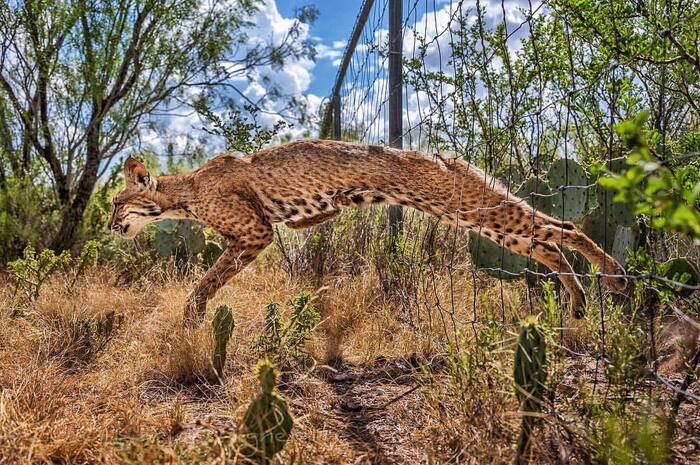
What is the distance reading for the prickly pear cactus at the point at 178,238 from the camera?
680 centimetres

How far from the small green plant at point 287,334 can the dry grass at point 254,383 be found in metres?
0.12

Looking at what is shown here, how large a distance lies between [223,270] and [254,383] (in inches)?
74.5

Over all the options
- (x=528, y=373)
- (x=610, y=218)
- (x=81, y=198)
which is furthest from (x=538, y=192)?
(x=81, y=198)

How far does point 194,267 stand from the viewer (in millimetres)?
6426

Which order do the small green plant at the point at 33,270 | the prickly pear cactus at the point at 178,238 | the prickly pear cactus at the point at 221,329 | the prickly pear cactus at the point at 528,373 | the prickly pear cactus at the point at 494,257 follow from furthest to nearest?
the prickly pear cactus at the point at 178,238
the small green plant at the point at 33,270
the prickly pear cactus at the point at 494,257
the prickly pear cactus at the point at 221,329
the prickly pear cactus at the point at 528,373

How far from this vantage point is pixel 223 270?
4781 millimetres

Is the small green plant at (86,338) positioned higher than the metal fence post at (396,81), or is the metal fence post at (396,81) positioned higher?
the metal fence post at (396,81)

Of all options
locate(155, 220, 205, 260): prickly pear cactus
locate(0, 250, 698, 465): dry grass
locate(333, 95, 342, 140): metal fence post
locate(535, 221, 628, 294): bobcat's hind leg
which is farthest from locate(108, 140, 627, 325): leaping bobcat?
locate(333, 95, 342, 140): metal fence post

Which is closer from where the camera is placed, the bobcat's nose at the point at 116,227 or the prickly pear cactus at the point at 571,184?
the prickly pear cactus at the point at 571,184

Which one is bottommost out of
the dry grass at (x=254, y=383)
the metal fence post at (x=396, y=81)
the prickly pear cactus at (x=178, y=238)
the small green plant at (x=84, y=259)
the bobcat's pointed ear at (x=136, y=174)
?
the dry grass at (x=254, y=383)

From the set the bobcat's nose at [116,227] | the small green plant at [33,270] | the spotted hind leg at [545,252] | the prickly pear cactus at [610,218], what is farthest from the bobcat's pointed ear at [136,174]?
the prickly pear cactus at [610,218]

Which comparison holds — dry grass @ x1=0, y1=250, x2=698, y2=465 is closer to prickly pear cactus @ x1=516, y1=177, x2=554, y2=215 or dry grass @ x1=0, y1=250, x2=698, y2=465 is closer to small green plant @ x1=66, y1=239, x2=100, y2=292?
small green plant @ x1=66, y1=239, x2=100, y2=292

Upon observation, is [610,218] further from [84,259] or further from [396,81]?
[84,259]

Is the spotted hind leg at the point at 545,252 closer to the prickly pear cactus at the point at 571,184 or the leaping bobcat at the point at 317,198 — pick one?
the leaping bobcat at the point at 317,198
